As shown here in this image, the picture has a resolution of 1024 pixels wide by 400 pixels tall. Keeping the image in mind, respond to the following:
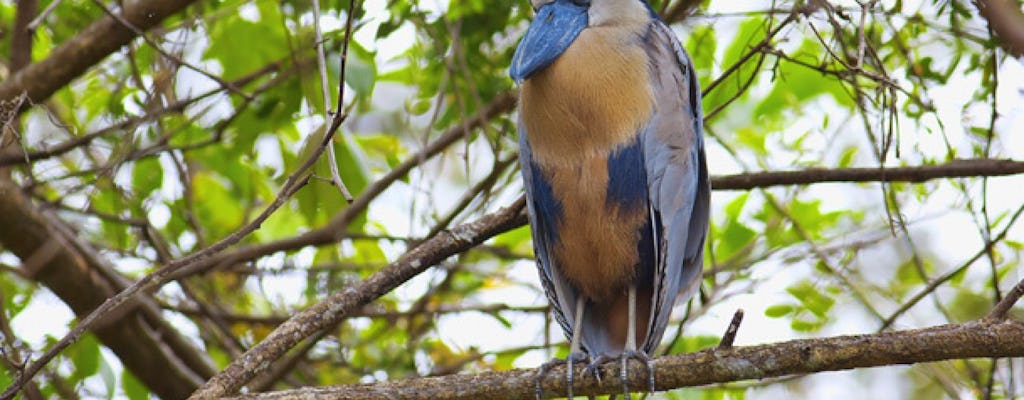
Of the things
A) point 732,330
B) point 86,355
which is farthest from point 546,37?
point 86,355

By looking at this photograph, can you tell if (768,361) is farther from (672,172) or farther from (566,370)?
(672,172)

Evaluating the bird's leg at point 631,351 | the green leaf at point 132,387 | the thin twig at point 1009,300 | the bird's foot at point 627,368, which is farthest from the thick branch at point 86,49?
the thin twig at point 1009,300

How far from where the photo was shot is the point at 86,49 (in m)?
3.36

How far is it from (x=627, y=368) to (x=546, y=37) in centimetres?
95

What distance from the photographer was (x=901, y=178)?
329 centimetres

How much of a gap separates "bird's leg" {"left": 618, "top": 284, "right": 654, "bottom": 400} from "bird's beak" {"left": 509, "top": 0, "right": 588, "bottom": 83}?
693 mm

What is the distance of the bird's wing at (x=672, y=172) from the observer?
3104 millimetres

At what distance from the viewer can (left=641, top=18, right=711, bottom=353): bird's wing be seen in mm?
3104

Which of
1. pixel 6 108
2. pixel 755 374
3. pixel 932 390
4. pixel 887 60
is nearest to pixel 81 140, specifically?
pixel 6 108

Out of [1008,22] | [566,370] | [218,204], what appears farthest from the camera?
[218,204]

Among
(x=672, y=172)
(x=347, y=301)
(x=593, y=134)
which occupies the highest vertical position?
(x=593, y=134)

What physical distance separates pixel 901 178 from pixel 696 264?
634mm

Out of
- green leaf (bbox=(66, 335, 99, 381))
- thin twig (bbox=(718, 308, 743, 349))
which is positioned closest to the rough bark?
green leaf (bbox=(66, 335, 99, 381))

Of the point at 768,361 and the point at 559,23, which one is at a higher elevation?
the point at 559,23
